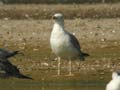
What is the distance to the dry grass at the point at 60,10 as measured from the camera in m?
32.7

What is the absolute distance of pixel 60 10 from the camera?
34.6 m

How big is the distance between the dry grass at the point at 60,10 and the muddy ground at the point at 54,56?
10.2 ft

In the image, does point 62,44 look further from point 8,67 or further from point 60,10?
point 60,10

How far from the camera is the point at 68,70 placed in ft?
60.2

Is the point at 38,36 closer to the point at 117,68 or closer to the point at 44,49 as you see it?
the point at 44,49

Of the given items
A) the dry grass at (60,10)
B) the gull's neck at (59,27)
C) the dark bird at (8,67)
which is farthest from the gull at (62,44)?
the dry grass at (60,10)

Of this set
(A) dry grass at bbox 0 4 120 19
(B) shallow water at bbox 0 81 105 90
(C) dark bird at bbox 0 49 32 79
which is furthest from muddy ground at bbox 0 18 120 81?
(A) dry grass at bbox 0 4 120 19

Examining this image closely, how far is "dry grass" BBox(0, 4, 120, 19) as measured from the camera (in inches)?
1286

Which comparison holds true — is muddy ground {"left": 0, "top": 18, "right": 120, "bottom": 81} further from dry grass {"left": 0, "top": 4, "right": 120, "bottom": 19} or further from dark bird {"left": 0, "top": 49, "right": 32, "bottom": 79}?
dry grass {"left": 0, "top": 4, "right": 120, "bottom": 19}

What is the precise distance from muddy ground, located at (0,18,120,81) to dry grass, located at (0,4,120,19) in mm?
3123

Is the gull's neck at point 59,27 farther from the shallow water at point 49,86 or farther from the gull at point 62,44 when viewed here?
the shallow water at point 49,86

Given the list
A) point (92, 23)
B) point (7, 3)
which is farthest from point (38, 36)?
point (7, 3)

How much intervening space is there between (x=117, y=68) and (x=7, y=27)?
8892 mm

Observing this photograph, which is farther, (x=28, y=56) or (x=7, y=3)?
(x=7, y=3)
